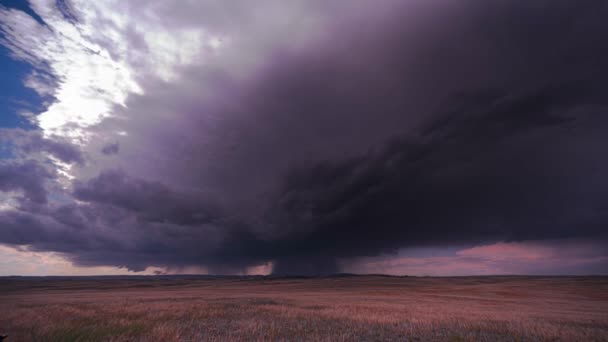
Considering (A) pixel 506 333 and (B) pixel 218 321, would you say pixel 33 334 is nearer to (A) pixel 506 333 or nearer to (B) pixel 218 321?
(B) pixel 218 321

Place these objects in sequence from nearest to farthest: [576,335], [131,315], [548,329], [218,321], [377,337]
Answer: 1. [377,337]
2. [576,335]
3. [548,329]
4. [218,321]
5. [131,315]

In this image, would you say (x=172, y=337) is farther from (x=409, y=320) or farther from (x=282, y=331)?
(x=409, y=320)

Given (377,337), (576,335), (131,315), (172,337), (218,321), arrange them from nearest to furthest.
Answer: (172,337) → (377,337) → (576,335) → (218,321) → (131,315)

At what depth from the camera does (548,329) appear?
20.0m

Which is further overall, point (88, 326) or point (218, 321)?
point (218, 321)

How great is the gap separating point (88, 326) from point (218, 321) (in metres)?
7.52

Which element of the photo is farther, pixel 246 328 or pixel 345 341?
pixel 246 328

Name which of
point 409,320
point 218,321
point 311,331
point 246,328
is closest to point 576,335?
point 409,320

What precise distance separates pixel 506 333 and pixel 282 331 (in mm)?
12951

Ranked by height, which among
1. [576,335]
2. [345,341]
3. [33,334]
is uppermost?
[33,334]

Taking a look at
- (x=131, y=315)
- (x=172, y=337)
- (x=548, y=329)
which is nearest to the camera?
(x=172, y=337)

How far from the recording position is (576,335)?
18.5 metres

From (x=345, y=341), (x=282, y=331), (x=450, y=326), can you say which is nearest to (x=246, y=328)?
(x=282, y=331)

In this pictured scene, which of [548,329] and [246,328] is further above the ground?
[246,328]
